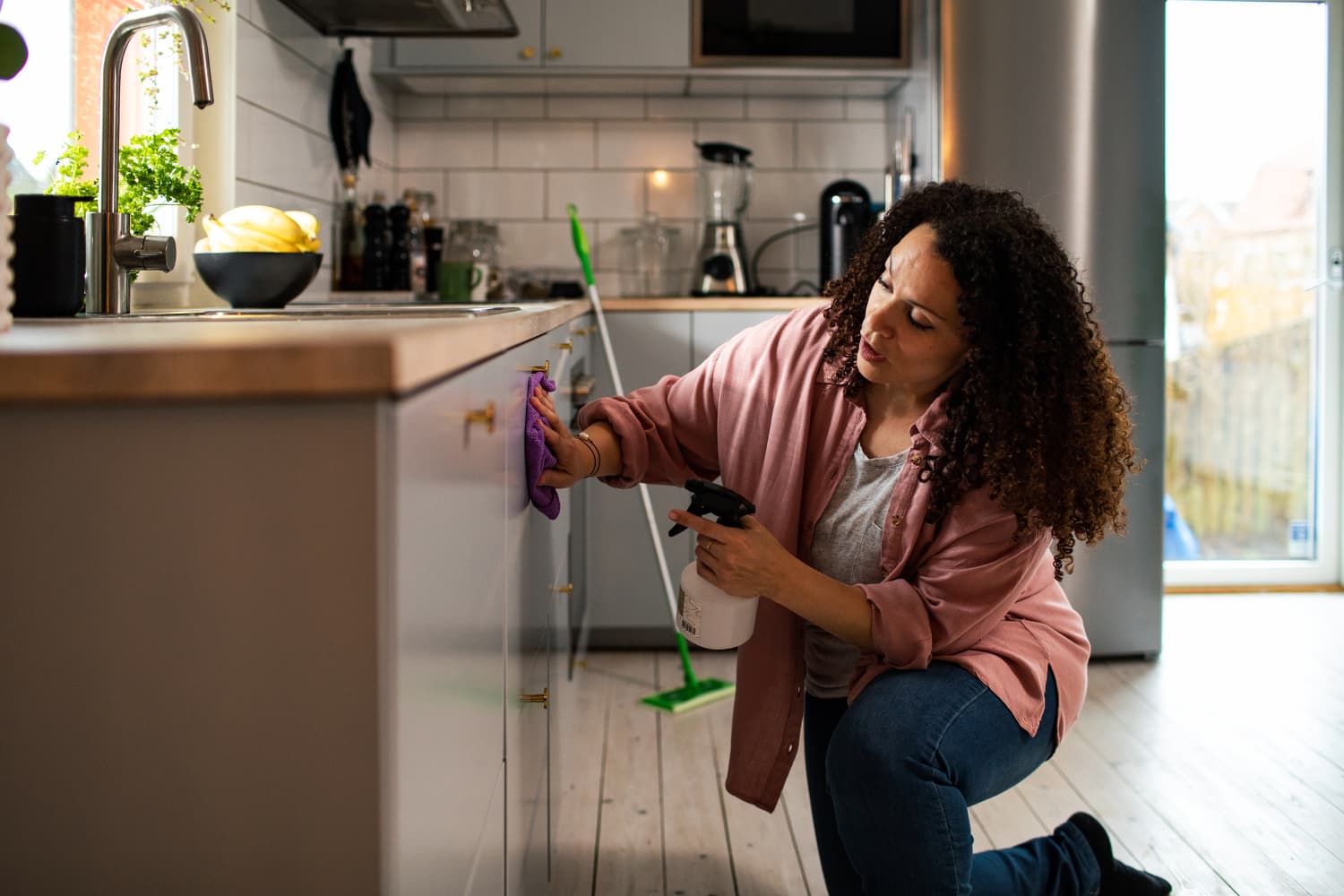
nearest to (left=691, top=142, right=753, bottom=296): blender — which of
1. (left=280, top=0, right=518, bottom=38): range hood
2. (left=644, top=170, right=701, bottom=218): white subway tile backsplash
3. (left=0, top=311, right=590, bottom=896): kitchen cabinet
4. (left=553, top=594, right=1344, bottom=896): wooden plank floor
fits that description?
(left=644, top=170, right=701, bottom=218): white subway tile backsplash

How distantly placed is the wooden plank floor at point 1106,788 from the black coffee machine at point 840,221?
3.70 ft

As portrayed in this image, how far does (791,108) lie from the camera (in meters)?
3.73

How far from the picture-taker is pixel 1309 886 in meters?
1.89

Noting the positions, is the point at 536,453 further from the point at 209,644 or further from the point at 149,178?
the point at 149,178

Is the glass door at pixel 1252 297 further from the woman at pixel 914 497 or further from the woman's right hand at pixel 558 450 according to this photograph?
the woman's right hand at pixel 558 450

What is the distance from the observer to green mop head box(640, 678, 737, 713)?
9.00 feet

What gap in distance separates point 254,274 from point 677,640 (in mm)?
1709

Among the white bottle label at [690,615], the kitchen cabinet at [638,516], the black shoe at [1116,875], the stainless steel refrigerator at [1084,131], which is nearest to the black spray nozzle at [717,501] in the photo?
the white bottle label at [690,615]

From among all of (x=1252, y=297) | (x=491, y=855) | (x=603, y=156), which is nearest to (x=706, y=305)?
(x=603, y=156)

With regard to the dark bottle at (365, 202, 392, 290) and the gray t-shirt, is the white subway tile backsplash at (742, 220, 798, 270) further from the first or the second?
the gray t-shirt

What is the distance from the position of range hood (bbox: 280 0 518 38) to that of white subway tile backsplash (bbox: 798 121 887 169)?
3.59ft

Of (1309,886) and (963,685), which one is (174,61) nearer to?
(963,685)

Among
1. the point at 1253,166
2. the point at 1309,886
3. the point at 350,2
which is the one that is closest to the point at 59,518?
the point at 1309,886

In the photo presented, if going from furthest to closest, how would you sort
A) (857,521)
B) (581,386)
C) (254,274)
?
(581,386) < (254,274) < (857,521)
